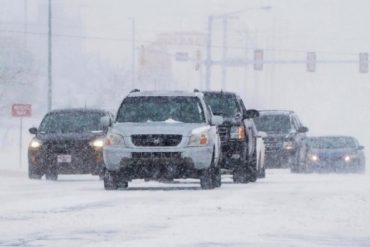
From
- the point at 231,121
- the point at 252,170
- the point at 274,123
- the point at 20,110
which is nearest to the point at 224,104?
the point at 231,121

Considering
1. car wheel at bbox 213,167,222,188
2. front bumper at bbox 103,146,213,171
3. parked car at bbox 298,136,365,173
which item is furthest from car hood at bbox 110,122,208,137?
parked car at bbox 298,136,365,173

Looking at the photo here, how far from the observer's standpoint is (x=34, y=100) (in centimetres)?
12619

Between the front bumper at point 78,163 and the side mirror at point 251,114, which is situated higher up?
the side mirror at point 251,114

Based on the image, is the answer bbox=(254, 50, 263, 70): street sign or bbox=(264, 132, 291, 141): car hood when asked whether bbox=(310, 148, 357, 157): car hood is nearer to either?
bbox=(264, 132, 291, 141): car hood

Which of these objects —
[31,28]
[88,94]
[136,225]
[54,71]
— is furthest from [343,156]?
[31,28]

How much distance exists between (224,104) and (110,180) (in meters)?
5.33

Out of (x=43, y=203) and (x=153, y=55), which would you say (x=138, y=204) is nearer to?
(x=43, y=203)

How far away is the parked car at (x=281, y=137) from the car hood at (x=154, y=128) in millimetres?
14524

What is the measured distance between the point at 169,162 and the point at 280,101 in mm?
159212

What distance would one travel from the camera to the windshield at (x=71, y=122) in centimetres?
3316

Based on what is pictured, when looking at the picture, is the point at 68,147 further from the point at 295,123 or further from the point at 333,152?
the point at 333,152

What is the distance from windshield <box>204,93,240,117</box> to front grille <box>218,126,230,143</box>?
0.63 meters

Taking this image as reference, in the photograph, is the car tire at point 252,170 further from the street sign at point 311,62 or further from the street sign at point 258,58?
the street sign at point 311,62

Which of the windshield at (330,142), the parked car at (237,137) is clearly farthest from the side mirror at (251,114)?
the windshield at (330,142)
